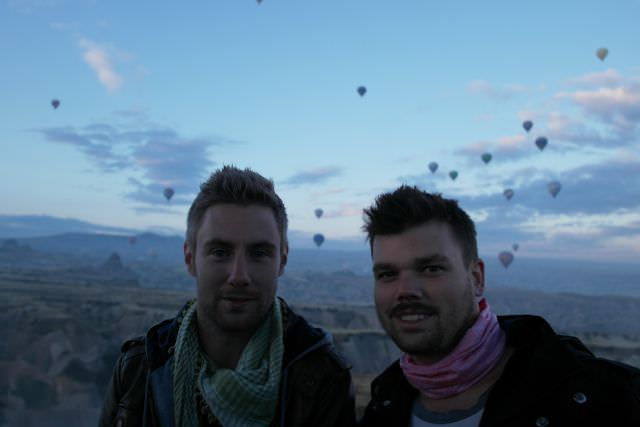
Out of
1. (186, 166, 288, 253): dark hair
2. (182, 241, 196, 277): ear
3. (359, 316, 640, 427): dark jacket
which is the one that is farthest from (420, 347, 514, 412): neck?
(182, 241, 196, 277): ear

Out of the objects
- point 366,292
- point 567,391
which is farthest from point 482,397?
point 366,292

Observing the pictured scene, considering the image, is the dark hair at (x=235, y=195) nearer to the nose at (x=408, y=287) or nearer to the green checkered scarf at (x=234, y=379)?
the green checkered scarf at (x=234, y=379)

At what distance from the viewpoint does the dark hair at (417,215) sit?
4062mm

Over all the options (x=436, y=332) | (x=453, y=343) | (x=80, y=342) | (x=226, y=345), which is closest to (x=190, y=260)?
(x=226, y=345)

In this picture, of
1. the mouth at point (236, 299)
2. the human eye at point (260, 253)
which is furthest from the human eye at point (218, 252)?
the mouth at point (236, 299)

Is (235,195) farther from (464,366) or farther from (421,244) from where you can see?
(464,366)

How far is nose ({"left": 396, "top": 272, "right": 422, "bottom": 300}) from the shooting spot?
3.89 m

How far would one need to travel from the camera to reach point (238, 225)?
13.6 feet

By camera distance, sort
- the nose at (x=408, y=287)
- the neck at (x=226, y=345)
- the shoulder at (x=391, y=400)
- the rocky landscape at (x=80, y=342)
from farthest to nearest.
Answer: the rocky landscape at (x=80, y=342) < the neck at (x=226, y=345) < the shoulder at (x=391, y=400) < the nose at (x=408, y=287)

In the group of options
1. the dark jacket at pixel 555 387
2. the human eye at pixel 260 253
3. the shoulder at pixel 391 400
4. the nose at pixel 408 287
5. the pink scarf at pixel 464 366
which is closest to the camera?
the dark jacket at pixel 555 387

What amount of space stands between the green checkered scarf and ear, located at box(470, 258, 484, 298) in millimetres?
1548

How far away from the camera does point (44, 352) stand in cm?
4481

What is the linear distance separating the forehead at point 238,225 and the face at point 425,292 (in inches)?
35.9

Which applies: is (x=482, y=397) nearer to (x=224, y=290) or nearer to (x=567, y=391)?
(x=567, y=391)
